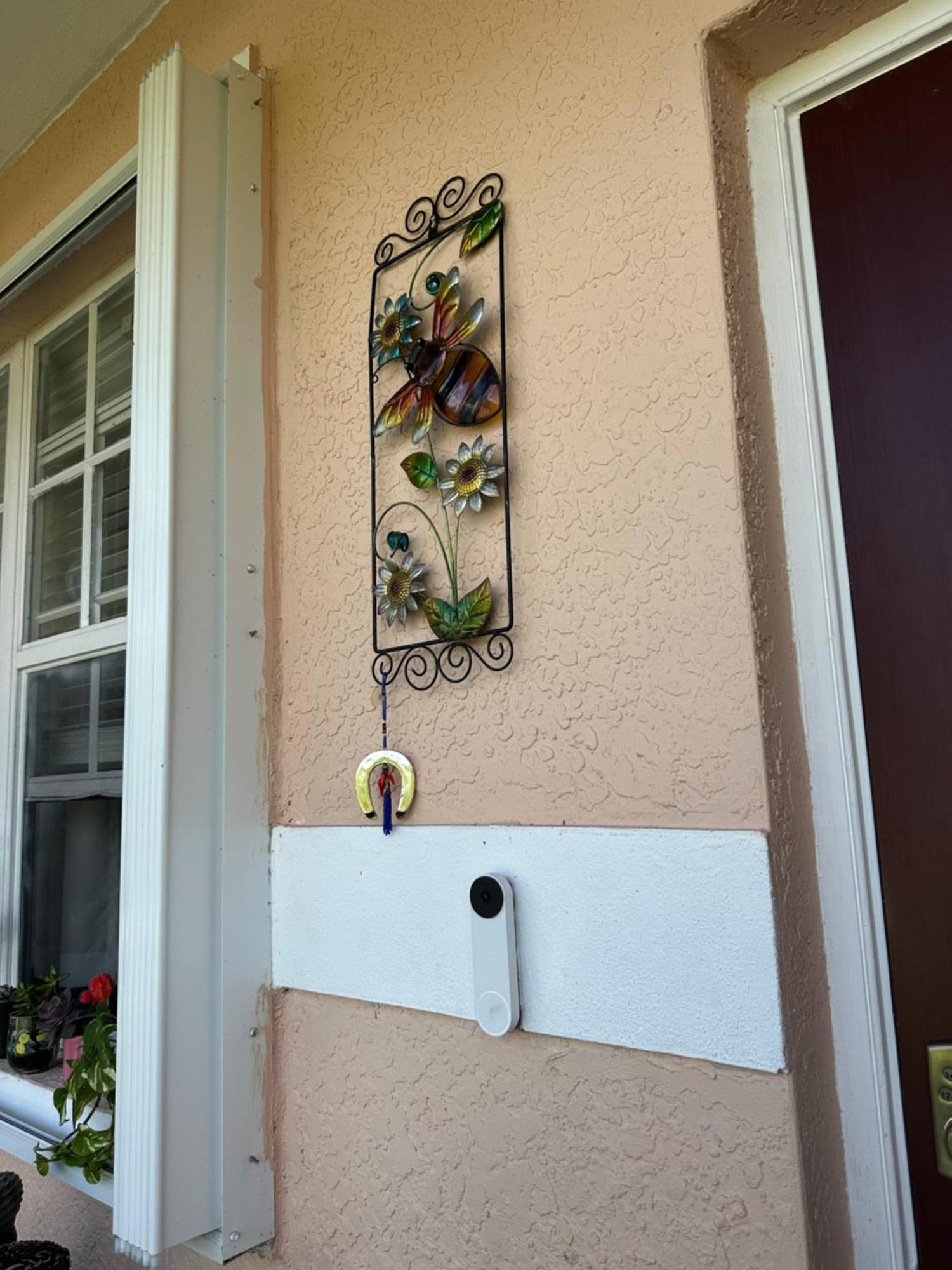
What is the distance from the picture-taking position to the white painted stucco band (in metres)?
1.09

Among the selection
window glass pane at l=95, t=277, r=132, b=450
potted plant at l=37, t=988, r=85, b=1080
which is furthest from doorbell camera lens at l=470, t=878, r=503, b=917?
window glass pane at l=95, t=277, r=132, b=450

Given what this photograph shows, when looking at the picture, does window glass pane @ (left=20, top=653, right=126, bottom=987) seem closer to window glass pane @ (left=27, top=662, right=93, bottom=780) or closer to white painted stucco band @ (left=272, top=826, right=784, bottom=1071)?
window glass pane @ (left=27, top=662, right=93, bottom=780)

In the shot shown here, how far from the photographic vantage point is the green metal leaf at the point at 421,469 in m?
1.46

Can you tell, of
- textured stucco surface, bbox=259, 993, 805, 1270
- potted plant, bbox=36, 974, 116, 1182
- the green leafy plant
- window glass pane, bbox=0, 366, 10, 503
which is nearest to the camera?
textured stucco surface, bbox=259, 993, 805, 1270

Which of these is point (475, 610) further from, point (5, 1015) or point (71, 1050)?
point (5, 1015)

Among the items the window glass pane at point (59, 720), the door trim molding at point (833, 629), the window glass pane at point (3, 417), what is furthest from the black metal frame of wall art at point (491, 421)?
the window glass pane at point (3, 417)

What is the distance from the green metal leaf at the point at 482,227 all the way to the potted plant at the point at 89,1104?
1.64m

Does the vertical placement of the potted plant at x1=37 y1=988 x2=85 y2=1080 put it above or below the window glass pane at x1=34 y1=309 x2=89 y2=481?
below

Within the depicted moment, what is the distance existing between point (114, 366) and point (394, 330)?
1.29 m

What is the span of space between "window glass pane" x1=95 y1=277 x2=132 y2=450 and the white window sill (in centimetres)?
159

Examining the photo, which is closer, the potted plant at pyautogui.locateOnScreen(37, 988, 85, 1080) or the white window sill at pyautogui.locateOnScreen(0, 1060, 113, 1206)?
the white window sill at pyautogui.locateOnScreen(0, 1060, 113, 1206)

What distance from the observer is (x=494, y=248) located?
1.46 meters

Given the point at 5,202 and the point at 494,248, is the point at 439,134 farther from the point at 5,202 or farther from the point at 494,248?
the point at 5,202

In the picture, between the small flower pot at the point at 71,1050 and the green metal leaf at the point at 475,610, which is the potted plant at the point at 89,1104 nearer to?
the small flower pot at the point at 71,1050
